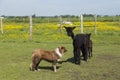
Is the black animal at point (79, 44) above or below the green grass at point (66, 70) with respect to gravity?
above

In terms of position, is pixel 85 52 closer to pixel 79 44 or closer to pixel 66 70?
pixel 79 44

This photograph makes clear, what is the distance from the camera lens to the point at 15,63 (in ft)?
47.1

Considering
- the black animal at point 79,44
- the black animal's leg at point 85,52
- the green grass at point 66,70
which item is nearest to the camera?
the green grass at point 66,70

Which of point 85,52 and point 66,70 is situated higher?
point 85,52

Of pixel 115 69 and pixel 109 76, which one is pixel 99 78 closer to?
pixel 109 76

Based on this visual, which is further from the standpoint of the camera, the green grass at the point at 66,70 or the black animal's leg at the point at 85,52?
the black animal's leg at the point at 85,52

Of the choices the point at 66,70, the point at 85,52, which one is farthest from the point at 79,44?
the point at 66,70

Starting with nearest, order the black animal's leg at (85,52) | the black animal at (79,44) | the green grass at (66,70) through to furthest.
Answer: the green grass at (66,70)
the black animal at (79,44)
the black animal's leg at (85,52)

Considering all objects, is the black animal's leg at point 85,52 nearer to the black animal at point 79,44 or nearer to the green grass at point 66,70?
the black animal at point 79,44

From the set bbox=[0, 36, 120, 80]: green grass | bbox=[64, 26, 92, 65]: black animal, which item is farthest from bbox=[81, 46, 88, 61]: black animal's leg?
bbox=[0, 36, 120, 80]: green grass

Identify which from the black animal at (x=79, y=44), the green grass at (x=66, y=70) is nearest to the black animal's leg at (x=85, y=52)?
the black animal at (x=79, y=44)

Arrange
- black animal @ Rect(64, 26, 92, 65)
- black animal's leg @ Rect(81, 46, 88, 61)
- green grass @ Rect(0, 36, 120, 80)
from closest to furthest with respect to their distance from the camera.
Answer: green grass @ Rect(0, 36, 120, 80) < black animal @ Rect(64, 26, 92, 65) < black animal's leg @ Rect(81, 46, 88, 61)

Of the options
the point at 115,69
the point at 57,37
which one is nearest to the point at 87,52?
the point at 115,69

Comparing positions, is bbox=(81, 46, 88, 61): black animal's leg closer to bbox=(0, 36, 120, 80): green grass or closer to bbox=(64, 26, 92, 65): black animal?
bbox=(64, 26, 92, 65): black animal
